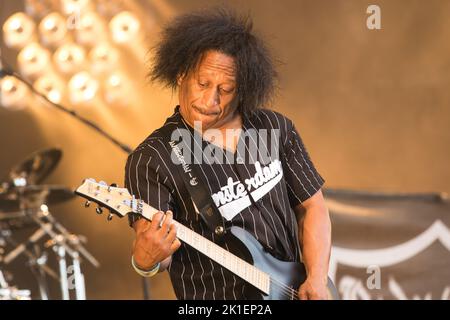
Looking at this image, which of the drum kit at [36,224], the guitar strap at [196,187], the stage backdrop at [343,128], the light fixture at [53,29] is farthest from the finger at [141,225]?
the light fixture at [53,29]

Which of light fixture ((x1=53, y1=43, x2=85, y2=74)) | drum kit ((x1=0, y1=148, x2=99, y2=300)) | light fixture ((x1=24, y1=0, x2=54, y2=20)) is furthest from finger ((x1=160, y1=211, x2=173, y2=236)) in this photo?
light fixture ((x1=24, y1=0, x2=54, y2=20))

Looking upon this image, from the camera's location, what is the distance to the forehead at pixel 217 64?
11.0 feet

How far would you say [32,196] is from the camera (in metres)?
5.51

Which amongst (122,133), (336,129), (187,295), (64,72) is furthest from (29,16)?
(187,295)

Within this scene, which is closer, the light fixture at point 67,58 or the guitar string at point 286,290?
the guitar string at point 286,290

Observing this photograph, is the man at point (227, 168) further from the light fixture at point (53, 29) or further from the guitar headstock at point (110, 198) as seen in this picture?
the light fixture at point (53, 29)

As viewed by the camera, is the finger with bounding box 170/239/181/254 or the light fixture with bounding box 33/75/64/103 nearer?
the finger with bounding box 170/239/181/254

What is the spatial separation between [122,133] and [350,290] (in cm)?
204

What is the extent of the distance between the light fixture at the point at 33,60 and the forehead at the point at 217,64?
112 inches

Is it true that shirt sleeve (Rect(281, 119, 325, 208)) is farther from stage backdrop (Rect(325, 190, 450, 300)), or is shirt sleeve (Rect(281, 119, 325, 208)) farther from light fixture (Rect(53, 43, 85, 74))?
light fixture (Rect(53, 43, 85, 74))

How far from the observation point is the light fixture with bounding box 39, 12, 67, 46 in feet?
19.4

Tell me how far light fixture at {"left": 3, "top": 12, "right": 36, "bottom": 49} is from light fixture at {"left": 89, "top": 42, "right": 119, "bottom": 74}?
1.52 feet

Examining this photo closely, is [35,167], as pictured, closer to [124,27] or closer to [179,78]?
[124,27]

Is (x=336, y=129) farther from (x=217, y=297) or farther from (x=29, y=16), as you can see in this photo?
(x=217, y=297)
